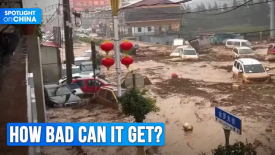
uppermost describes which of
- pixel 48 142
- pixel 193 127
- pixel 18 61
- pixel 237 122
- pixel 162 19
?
pixel 162 19

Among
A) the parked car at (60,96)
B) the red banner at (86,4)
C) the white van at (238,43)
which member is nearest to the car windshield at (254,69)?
the parked car at (60,96)

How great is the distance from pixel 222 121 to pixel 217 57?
20.6 m

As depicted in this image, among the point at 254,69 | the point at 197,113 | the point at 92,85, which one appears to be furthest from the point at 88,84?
the point at 254,69

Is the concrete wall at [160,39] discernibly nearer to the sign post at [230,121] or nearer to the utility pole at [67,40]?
the utility pole at [67,40]

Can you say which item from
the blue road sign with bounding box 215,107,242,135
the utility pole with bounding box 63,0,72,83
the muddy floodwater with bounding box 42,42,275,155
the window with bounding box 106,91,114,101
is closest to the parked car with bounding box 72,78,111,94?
the utility pole with bounding box 63,0,72,83

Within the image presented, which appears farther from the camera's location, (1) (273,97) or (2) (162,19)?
(2) (162,19)

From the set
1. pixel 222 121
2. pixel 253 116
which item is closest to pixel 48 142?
pixel 222 121

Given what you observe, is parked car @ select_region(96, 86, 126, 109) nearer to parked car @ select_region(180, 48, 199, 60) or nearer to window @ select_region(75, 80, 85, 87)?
window @ select_region(75, 80, 85, 87)

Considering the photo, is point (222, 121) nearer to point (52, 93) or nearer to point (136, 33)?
point (52, 93)

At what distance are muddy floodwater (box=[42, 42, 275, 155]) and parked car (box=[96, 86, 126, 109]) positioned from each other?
0.71 feet

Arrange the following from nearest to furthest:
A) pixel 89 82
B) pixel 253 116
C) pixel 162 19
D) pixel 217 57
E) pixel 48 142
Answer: pixel 48 142, pixel 253 116, pixel 89 82, pixel 217 57, pixel 162 19

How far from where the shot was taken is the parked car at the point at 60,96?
39.4 feet

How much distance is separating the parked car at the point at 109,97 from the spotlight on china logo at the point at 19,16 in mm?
4343

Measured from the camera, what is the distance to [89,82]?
14.0 m
